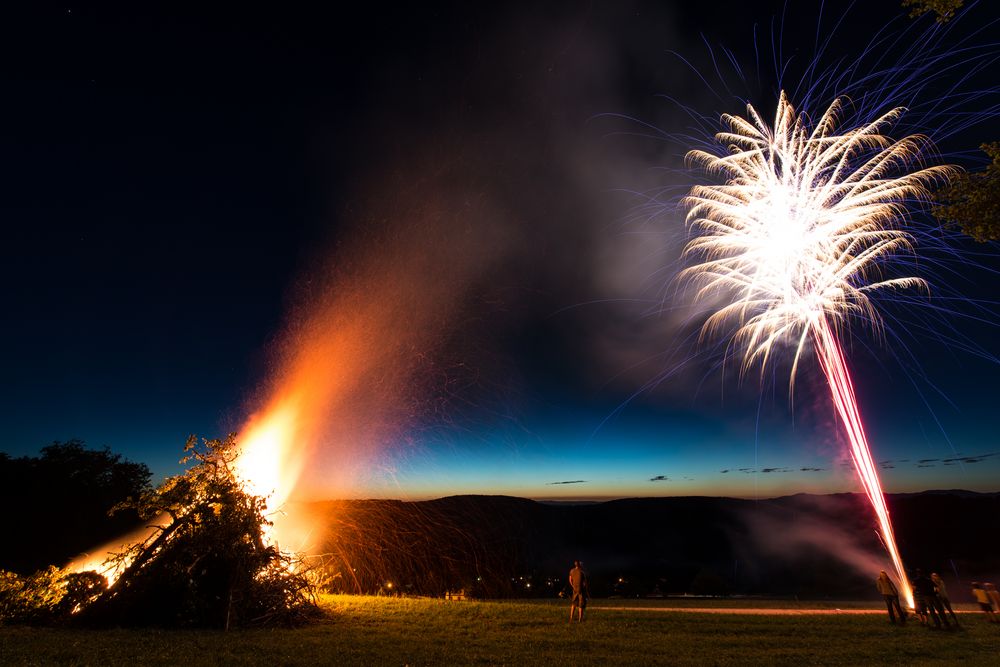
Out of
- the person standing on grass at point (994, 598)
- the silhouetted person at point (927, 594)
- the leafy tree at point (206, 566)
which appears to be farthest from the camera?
the person standing on grass at point (994, 598)

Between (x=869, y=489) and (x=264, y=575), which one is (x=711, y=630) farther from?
(x=264, y=575)

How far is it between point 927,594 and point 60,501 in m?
57.8

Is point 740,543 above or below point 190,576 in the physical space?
below

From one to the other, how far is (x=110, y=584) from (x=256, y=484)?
14.6 ft

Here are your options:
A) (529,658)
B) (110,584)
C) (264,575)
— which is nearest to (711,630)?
(529,658)

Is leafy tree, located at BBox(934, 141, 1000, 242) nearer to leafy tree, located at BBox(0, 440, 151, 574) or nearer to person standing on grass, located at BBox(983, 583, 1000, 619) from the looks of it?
person standing on grass, located at BBox(983, 583, 1000, 619)

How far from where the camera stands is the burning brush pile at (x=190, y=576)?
12969 millimetres

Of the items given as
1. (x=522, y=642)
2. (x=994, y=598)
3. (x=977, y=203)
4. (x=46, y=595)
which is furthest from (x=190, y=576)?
(x=994, y=598)

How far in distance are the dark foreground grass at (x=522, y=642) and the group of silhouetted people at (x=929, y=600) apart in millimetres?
490

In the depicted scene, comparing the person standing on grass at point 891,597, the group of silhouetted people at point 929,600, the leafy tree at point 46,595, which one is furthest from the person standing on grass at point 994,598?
the leafy tree at point 46,595

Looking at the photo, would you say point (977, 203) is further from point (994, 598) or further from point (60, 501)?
point (60, 501)

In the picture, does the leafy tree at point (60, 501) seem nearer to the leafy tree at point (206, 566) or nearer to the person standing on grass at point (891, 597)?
the leafy tree at point (206, 566)

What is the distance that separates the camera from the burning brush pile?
42.5ft

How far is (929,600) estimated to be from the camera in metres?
14.4
